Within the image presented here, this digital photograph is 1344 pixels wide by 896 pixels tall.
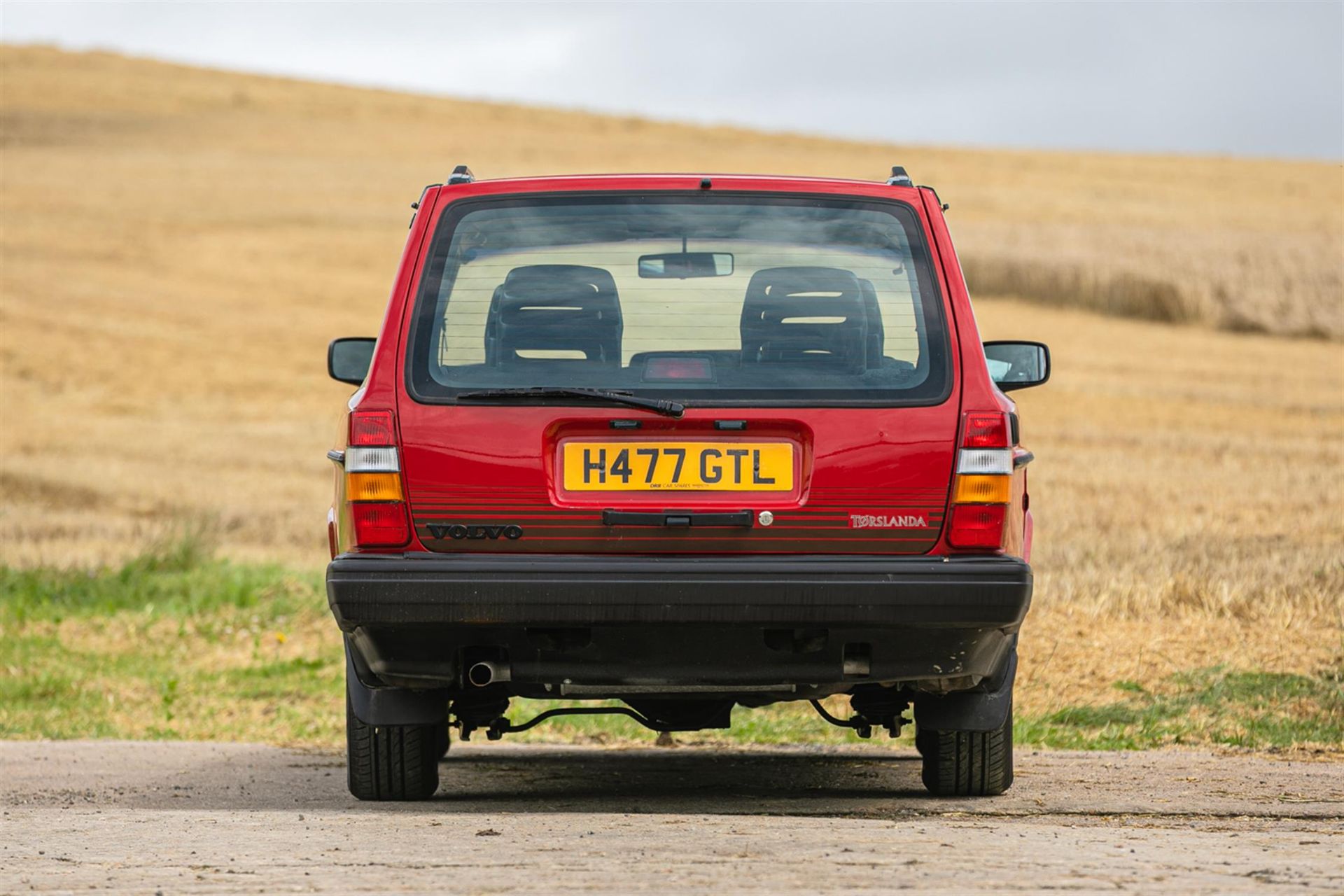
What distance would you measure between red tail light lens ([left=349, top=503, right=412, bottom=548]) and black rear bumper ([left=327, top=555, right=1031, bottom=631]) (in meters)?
0.10

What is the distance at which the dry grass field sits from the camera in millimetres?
9875

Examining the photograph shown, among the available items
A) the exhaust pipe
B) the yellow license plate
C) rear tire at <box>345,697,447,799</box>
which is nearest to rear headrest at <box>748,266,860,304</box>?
the yellow license plate

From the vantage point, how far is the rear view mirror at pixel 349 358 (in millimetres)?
6270

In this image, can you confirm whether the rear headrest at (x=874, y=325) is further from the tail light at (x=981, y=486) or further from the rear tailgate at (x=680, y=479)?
the tail light at (x=981, y=486)

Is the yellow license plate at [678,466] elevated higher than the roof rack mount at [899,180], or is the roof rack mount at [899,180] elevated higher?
the roof rack mount at [899,180]

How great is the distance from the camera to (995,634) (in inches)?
208

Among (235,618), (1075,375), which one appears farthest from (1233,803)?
(1075,375)

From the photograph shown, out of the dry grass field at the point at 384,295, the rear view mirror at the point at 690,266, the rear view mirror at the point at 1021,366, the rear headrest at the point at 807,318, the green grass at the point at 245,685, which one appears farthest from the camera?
the dry grass field at the point at 384,295

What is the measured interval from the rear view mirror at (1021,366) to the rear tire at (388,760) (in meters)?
2.16

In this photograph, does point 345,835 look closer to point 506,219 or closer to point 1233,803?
point 506,219

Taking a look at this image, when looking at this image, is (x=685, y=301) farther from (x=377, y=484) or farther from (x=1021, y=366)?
(x=1021, y=366)

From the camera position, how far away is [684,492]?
511 centimetres

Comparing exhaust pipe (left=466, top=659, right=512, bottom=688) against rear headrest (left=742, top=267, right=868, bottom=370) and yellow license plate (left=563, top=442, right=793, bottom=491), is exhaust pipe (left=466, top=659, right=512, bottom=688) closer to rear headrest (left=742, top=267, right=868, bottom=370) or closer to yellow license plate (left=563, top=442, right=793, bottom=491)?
yellow license plate (left=563, top=442, right=793, bottom=491)

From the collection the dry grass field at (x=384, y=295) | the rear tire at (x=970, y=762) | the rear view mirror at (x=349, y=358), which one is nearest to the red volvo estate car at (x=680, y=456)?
the rear tire at (x=970, y=762)
